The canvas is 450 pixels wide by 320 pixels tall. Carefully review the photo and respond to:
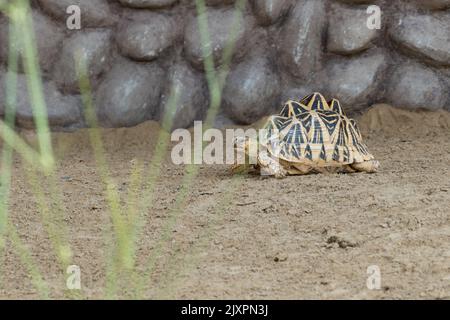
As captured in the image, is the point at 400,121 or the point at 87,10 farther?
the point at 400,121

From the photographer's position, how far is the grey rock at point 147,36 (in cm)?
387

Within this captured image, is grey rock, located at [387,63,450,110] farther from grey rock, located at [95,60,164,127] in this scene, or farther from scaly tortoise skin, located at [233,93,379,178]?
grey rock, located at [95,60,164,127]

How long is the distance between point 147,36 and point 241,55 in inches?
18.8

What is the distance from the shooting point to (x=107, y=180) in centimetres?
332

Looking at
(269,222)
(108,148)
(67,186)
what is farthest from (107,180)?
(269,222)

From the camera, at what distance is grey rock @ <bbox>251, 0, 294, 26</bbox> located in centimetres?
387

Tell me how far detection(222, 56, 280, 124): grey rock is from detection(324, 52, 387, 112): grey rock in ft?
0.92

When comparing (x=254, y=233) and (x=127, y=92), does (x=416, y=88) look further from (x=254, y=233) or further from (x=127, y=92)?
(x=254, y=233)

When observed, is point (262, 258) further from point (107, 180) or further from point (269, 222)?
point (107, 180)

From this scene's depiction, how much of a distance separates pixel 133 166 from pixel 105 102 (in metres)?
0.52

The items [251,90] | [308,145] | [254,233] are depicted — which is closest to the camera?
[254,233]

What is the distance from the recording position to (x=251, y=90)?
13.0 feet

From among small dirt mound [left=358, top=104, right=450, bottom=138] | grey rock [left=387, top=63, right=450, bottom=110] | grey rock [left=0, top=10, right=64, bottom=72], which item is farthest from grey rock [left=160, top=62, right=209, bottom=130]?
grey rock [left=387, top=63, right=450, bottom=110]

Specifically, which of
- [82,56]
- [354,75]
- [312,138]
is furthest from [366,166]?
[82,56]
